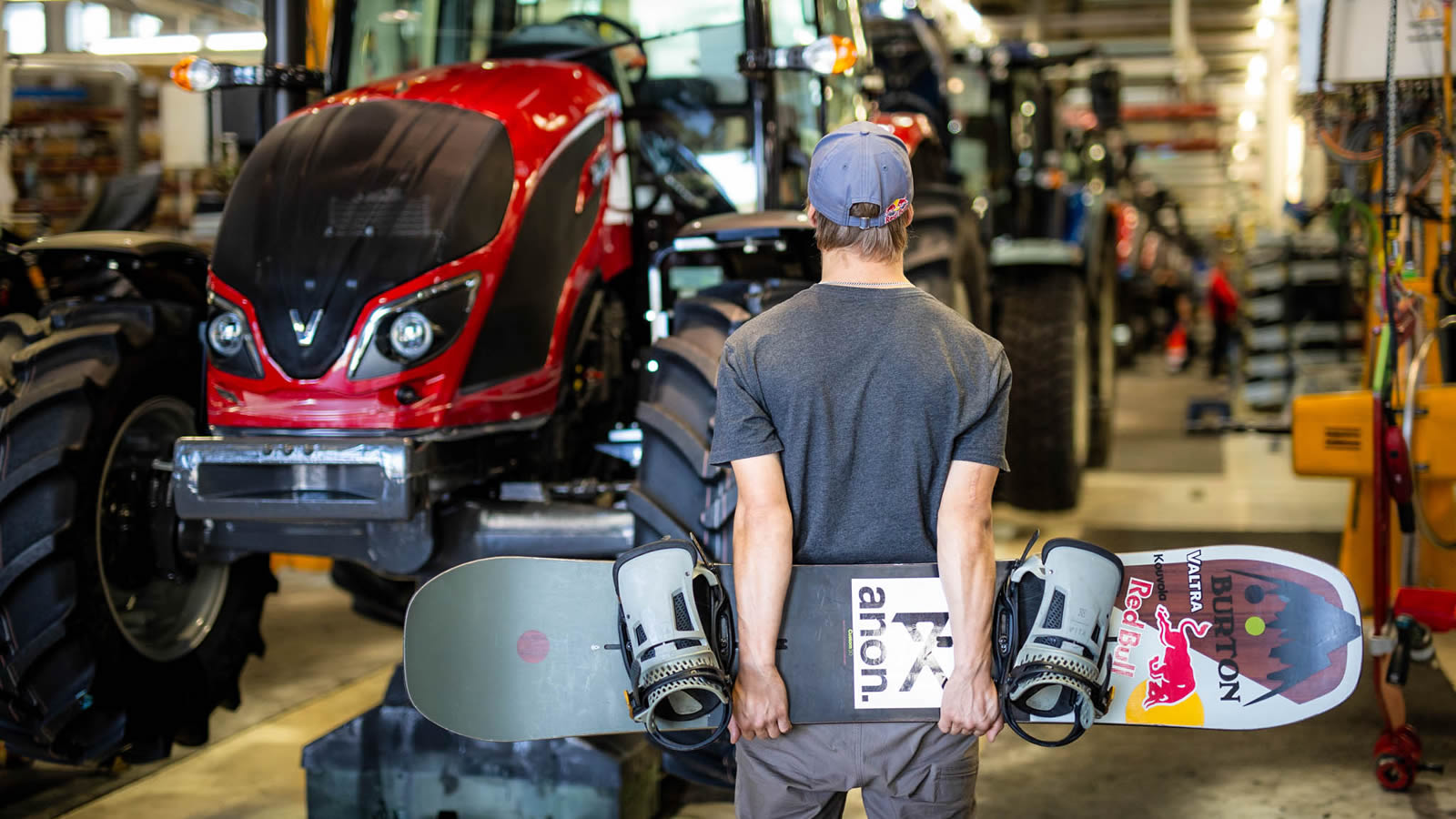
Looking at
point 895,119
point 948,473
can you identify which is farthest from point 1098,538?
point 948,473

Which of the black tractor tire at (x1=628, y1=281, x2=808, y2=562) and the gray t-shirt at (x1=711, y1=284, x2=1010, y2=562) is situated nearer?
the gray t-shirt at (x1=711, y1=284, x2=1010, y2=562)

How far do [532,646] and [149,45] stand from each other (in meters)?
9.13

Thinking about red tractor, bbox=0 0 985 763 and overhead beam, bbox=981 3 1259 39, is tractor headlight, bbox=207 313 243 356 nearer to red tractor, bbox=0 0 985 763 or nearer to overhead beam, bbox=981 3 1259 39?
red tractor, bbox=0 0 985 763

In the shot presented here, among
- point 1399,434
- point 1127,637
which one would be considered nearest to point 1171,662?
point 1127,637

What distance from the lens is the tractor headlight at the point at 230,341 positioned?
2.94 m

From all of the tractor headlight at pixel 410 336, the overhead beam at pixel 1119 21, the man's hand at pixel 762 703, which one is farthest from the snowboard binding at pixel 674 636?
the overhead beam at pixel 1119 21

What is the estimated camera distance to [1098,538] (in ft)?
21.5

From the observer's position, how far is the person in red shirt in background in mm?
16719

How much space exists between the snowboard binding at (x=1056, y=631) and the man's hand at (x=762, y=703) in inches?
12.6

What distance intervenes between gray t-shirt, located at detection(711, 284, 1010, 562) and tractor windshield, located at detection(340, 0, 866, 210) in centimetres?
190

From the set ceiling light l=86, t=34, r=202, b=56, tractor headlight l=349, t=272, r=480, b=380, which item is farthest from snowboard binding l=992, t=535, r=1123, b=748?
ceiling light l=86, t=34, r=202, b=56

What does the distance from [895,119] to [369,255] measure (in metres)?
2.38

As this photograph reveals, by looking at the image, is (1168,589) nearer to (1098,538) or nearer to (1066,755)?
(1066,755)

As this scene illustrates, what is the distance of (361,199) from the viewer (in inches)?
119
